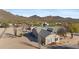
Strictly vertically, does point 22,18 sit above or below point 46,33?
above

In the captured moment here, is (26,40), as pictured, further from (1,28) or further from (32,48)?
(1,28)

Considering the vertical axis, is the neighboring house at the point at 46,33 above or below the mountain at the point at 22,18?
below

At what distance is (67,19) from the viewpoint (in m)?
1.19

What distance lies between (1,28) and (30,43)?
0.91 ft

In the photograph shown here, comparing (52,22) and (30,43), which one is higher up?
(52,22)

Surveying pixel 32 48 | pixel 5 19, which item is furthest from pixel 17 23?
pixel 32 48

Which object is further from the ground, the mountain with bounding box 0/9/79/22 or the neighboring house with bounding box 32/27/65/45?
the mountain with bounding box 0/9/79/22
